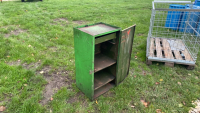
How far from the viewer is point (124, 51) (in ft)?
10.5

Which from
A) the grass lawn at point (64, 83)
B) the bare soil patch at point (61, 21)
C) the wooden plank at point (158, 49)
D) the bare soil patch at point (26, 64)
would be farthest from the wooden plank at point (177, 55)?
the bare soil patch at point (61, 21)

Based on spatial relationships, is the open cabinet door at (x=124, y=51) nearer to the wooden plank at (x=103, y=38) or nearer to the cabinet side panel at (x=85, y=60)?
the wooden plank at (x=103, y=38)

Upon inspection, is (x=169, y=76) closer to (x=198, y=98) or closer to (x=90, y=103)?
(x=198, y=98)

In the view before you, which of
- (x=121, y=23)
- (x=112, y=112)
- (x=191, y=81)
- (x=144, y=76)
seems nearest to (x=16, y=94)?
(x=112, y=112)

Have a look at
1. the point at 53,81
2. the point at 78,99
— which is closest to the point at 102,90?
the point at 78,99

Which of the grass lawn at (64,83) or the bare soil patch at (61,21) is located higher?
the bare soil patch at (61,21)

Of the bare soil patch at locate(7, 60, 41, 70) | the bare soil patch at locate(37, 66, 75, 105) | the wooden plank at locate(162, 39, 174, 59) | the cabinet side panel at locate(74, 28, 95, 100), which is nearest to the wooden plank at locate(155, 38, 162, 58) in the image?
the wooden plank at locate(162, 39, 174, 59)

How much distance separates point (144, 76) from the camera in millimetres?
3902

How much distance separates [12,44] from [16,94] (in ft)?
8.21

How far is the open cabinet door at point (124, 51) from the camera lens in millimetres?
2993

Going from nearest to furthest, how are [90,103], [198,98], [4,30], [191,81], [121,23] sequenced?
[90,103], [198,98], [191,81], [4,30], [121,23]

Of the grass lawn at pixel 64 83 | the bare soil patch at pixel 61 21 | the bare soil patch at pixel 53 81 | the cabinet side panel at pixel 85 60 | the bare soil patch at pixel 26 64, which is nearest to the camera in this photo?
the cabinet side panel at pixel 85 60

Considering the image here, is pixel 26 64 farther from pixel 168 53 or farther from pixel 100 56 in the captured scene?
pixel 168 53

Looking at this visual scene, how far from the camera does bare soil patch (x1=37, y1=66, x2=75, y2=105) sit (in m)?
3.18
